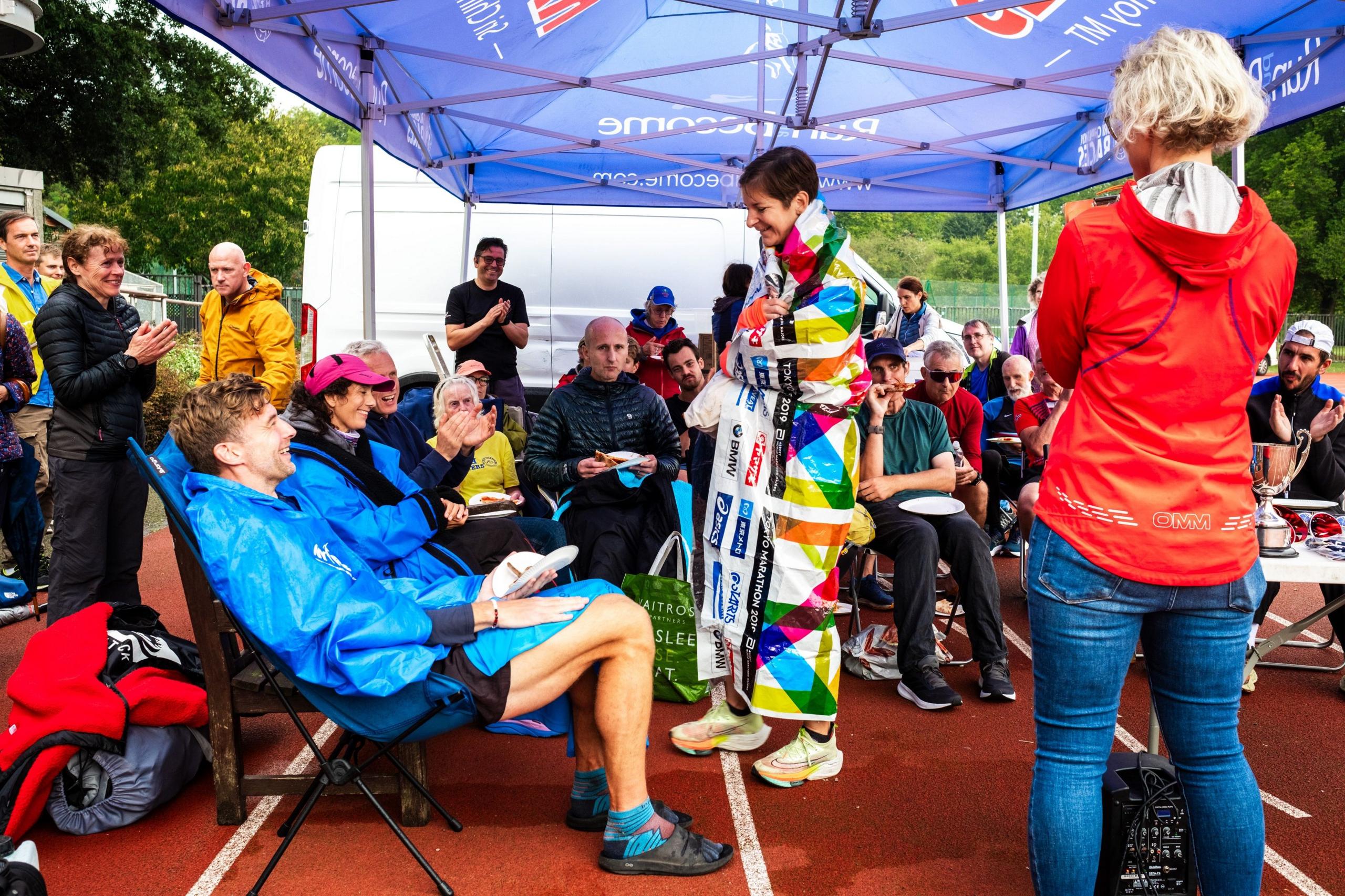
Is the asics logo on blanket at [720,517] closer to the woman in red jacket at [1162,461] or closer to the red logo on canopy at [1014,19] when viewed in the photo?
the woman in red jacket at [1162,461]

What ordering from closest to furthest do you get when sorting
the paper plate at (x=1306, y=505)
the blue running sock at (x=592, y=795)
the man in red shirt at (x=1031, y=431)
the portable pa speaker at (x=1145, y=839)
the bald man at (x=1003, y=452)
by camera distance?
the portable pa speaker at (x=1145, y=839), the blue running sock at (x=592, y=795), the paper plate at (x=1306, y=505), the man in red shirt at (x=1031, y=431), the bald man at (x=1003, y=452)

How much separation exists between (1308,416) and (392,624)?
3.91 meters

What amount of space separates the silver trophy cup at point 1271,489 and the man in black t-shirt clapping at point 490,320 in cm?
451

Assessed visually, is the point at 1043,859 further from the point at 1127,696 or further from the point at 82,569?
the point at 82,569

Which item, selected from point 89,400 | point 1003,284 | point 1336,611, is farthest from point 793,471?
point 1003,284

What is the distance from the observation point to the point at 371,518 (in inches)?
116

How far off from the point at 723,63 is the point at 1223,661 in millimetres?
4925

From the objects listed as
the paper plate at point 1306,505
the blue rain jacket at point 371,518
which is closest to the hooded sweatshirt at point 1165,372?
the paper plate at point 1306,505

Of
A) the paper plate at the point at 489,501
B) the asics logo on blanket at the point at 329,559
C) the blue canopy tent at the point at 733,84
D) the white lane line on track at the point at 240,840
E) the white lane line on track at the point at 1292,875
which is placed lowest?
the white lane line on track at the point at 240,840

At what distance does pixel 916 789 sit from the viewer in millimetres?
3178

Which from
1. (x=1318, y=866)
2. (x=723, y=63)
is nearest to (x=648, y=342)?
(x=723, y=63)

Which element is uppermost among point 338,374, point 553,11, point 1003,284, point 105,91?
point 105,91

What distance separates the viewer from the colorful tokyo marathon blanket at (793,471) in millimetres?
2998

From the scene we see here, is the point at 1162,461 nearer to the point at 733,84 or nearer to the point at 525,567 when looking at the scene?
the point at 525,567
